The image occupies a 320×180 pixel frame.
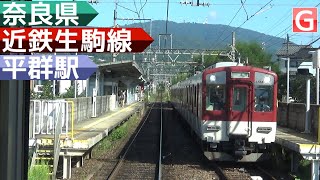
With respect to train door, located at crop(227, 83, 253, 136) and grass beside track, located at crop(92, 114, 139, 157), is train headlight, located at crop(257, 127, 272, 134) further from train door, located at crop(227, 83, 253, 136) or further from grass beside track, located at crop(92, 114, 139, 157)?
grass beside track, located at crop(92, 114, 139, 157)

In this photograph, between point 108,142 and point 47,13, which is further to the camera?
point 108,142

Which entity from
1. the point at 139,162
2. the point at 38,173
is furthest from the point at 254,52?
the point at 38,173

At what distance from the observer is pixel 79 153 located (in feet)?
36.0

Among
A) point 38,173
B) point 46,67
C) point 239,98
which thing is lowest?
point 38,173

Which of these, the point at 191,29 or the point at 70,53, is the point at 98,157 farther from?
the point at 191,29

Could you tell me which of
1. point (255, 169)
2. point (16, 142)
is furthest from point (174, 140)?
point (16, 142)

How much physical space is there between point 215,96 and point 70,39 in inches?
375

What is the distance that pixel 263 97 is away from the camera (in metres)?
12.8

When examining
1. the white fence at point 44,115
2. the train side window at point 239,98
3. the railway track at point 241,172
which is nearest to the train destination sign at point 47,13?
the white fence at point 44,115

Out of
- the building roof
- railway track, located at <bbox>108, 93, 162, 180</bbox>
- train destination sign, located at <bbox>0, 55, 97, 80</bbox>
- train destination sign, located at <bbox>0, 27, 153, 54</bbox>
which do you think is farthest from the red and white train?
the building roof

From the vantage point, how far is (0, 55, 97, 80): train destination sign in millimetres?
3588

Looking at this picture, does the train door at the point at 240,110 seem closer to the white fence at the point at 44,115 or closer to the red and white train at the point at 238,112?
the red and white train at the point at 238,112

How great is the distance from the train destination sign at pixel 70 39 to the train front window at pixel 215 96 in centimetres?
925

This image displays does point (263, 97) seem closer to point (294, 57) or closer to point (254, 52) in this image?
point (294, 57)
